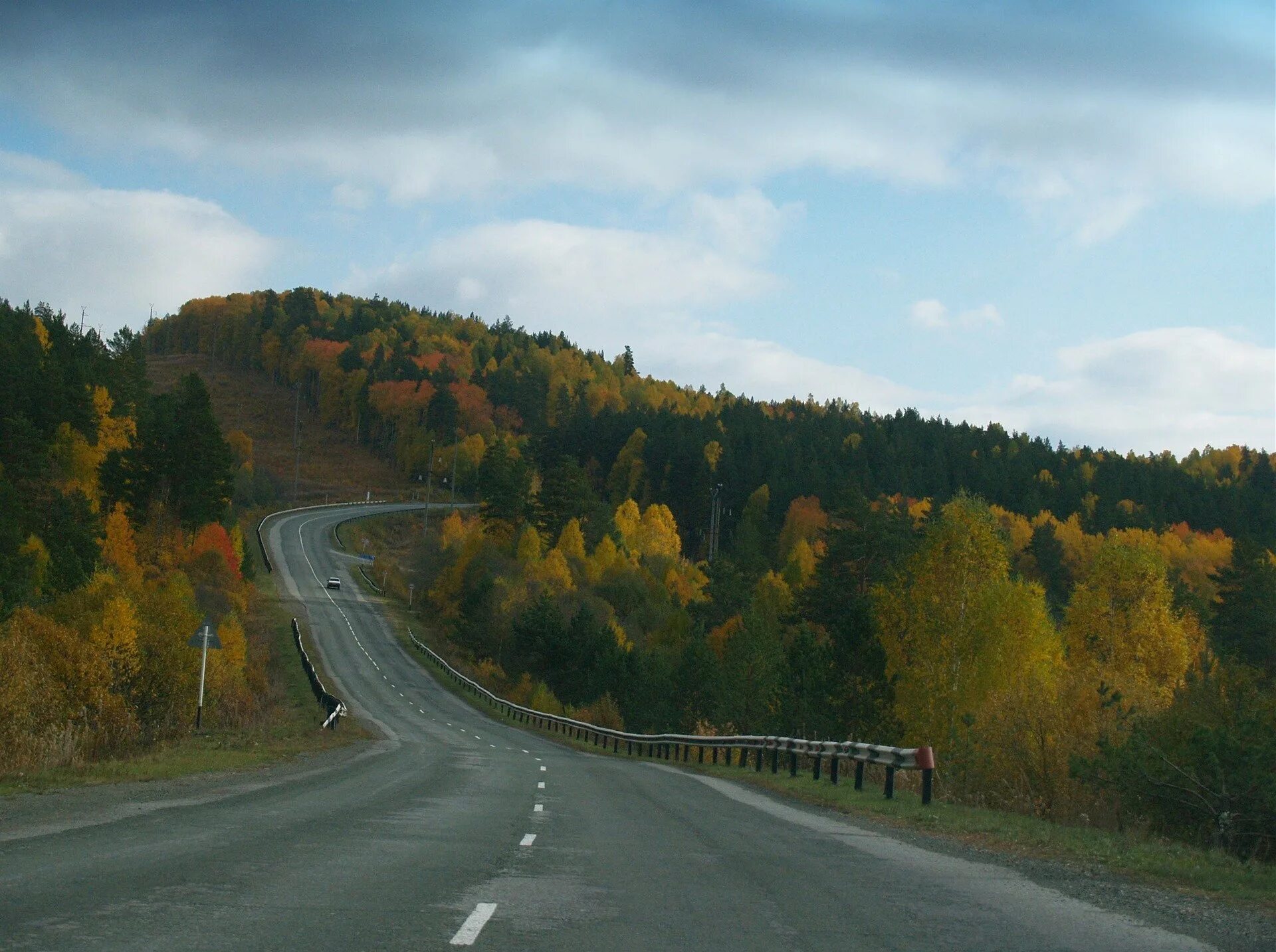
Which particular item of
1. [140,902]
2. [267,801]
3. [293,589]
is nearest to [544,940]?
[140,902]

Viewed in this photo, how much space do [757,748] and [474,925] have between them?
24.4m

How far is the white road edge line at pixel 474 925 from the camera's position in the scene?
7.36 meters

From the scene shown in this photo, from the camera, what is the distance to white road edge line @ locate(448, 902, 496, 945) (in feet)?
24.1

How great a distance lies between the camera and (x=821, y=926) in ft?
27.4

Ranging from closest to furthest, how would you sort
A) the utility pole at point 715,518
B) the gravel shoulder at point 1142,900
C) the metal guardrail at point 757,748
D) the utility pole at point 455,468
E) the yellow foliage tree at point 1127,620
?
the gravel shoulder at point 1142,900 → the metal guardrail at point 757,748 → the yellow foliage tree at point 1127,620 → the utility pole at point 715,518 → the utility pole at point 455,468

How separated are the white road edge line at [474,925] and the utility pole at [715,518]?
13002 centimetres

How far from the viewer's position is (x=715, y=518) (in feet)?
486

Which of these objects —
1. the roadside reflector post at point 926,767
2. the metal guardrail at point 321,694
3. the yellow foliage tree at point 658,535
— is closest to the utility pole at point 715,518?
the yellow foliage tree at point 658,535

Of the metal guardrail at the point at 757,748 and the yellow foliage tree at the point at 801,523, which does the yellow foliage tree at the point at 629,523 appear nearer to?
the yellow foliage tree at the point at 801,523

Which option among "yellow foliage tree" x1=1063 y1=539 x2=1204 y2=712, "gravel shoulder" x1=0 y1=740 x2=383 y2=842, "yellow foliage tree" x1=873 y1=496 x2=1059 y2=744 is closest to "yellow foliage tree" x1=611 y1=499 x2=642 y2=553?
"yellow foliage tree" x1=1063 y1=539 x2=1204 y2=712

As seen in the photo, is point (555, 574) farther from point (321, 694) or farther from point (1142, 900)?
point (1142, 900)

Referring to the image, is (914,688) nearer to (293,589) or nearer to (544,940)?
(544,940)

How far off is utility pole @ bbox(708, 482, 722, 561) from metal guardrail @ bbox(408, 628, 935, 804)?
6799cm

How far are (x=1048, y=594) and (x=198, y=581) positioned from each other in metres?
78.4
